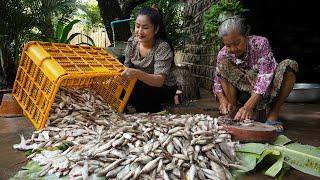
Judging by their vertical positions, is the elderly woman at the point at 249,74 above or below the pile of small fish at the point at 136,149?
above

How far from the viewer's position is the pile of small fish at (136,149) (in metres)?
2.32

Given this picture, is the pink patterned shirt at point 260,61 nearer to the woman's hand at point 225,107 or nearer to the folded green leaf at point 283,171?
the woman's hand at point 225,107

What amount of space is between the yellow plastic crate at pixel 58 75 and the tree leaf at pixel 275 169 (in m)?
1.66

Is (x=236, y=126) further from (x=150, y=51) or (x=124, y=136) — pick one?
(x=150, y=51)

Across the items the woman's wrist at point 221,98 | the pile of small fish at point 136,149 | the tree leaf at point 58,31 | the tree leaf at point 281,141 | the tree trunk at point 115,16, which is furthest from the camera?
the tree trunk at point 115,16

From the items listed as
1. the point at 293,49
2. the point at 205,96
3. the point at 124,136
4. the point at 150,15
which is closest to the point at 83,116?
the point at 124,136

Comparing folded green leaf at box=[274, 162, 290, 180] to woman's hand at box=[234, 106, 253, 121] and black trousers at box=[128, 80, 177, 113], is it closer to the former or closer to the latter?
woman's hand at box=[234, 106, 253, 121]

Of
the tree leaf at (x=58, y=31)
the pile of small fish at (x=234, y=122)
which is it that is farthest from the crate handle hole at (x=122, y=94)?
the tree leaf at (x=58, y=31)

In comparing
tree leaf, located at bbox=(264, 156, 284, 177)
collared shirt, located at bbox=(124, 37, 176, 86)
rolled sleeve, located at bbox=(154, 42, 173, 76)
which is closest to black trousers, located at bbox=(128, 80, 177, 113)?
collared shirt, located at bbox=(124, 37, 176, 86)

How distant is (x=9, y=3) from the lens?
18.1ft

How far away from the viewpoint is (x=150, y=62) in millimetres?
4094

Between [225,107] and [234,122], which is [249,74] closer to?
[225,107]

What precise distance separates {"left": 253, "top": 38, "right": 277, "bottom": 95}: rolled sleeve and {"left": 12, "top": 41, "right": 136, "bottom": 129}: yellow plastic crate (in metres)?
1.27

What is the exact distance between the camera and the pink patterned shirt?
11.4 feet
